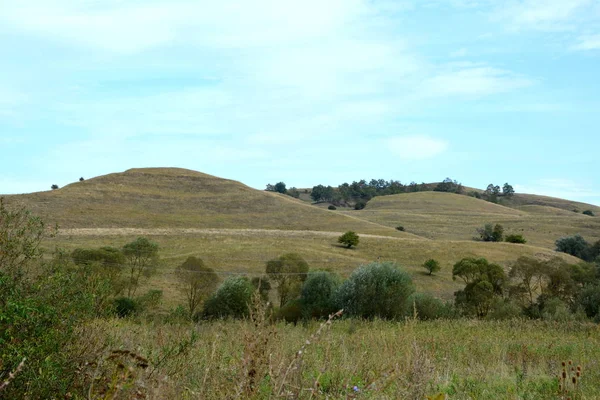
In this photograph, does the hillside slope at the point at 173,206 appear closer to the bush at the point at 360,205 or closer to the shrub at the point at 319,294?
the bush at the point at 360,205

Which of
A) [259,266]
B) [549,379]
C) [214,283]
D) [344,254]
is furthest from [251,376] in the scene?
[344,254]

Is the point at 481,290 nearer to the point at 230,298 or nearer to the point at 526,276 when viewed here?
the point at 526,276

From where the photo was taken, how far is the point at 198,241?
6344cm

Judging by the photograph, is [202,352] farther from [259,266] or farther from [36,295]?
[259,266]

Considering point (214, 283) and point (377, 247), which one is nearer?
point (214, 283)

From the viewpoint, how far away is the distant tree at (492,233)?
84250 millimetres

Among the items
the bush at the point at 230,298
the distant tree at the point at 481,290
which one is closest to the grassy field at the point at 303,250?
the distant tree at the point at 481,290

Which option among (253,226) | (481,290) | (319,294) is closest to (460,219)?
(253,226)

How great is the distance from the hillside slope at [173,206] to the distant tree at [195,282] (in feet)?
110

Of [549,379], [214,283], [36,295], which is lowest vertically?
[214,283]

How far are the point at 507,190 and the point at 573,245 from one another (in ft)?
358

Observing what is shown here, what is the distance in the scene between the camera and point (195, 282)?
3781 cm

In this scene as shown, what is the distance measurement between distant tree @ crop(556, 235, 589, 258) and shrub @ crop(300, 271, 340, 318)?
5678 cm

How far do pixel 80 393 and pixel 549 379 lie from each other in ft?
16.7
